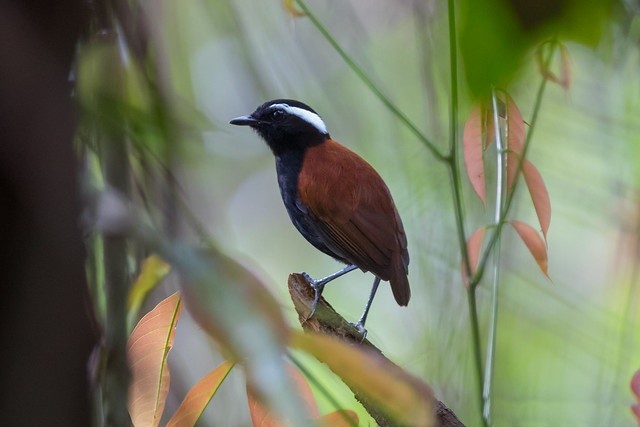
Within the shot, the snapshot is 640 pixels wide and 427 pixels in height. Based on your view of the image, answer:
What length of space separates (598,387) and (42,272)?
124 centimetres

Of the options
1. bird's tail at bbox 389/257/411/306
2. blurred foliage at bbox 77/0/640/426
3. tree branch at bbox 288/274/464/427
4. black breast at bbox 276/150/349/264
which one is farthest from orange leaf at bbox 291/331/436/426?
black breast at bbox 276/150/349/264

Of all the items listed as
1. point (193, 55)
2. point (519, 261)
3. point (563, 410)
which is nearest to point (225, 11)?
point (193, 55)

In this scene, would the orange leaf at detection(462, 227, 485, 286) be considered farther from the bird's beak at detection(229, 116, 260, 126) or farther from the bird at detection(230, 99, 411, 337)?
the bird's beak at detection(229, 116, 260, 126)

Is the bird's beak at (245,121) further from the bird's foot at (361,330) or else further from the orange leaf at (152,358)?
the orange leaf at (152,358)

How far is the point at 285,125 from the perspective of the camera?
1.26 metres

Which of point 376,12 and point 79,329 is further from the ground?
point 376,12

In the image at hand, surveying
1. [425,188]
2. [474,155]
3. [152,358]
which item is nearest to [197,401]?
[152,358]

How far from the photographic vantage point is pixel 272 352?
32 cm

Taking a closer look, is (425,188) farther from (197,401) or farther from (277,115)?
(197,401)

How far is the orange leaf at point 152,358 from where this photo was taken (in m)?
0.68

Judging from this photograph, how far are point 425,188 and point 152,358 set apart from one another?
0.77 metres

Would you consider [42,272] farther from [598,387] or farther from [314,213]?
[598,387]

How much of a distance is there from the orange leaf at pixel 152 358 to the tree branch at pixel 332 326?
253 millimetres

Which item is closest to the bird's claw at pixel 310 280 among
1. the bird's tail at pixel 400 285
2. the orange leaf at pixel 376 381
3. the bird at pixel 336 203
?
the bird at pixel 336 203
